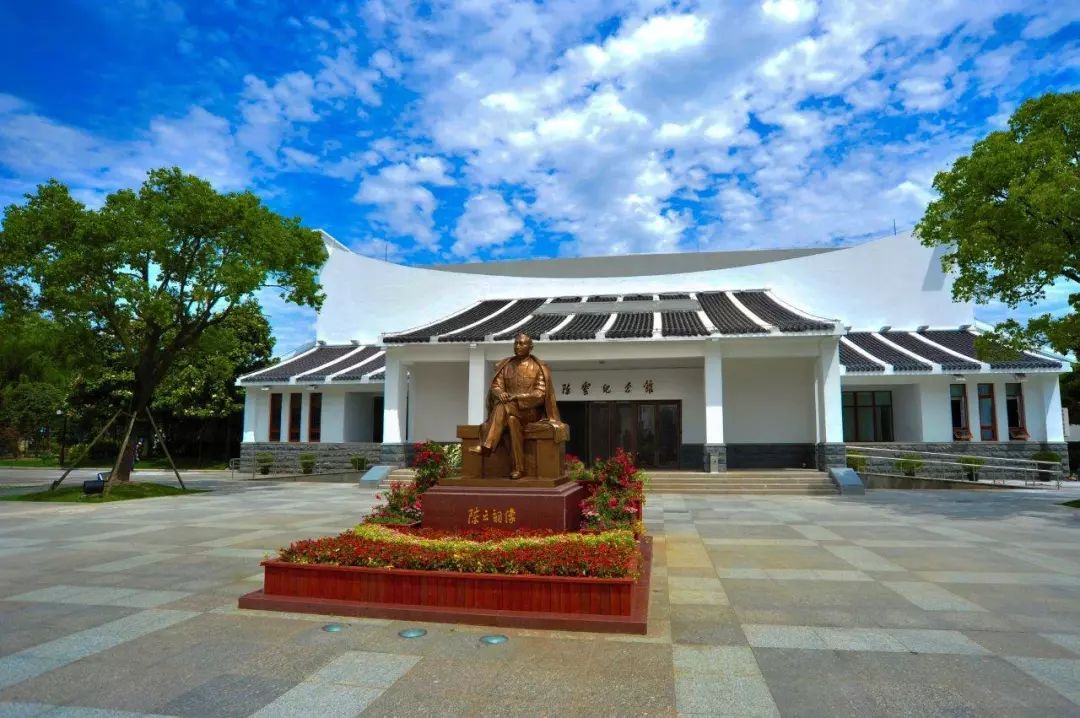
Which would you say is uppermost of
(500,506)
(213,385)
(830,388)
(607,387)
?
(213,385)

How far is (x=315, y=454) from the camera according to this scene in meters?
25.1

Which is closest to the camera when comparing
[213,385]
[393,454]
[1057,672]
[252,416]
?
[1057,672]

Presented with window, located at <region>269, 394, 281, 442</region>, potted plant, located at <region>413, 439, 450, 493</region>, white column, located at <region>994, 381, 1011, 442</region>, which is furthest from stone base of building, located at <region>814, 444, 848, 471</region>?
window, located at <region>269, 394, 281, 442</region>

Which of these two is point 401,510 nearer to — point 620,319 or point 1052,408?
point 620,319

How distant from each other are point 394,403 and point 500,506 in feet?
47.9

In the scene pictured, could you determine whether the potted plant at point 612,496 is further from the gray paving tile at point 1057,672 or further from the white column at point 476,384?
the white column at point 476,384

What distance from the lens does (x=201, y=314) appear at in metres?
17.8

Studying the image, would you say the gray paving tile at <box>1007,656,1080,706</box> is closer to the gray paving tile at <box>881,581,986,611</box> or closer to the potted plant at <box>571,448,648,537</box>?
the gray paving tile at <box>881,581,986,611</box>

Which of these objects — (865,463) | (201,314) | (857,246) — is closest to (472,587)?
(201,314)

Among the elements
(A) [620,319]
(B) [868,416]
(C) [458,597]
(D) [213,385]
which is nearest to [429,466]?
(C) [458,597]

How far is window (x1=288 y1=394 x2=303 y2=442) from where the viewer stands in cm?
2595

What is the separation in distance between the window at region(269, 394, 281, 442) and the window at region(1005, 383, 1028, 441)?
2542 cm

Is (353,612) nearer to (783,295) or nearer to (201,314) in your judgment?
(201,314)

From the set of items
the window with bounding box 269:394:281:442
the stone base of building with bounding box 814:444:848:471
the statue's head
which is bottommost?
the stone base of building with bounding box 814:444:848:471
